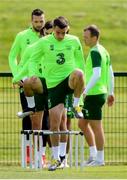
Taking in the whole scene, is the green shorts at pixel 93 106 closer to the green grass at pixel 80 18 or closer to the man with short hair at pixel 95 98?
the man with short hair at pixel 95 98

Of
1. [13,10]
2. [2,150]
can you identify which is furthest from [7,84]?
[13,10]

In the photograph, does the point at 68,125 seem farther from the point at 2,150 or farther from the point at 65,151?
the point at 2,150

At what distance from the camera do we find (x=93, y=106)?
19203 mm

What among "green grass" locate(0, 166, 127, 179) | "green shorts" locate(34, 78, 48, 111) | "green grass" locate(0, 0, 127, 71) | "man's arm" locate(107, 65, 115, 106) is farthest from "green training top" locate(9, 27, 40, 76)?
"green grass" locate(0, 0, 127, 71)

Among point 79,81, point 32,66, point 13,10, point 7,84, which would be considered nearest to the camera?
point 79,81

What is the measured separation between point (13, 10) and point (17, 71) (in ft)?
82.3

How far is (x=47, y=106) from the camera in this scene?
18.9 meters

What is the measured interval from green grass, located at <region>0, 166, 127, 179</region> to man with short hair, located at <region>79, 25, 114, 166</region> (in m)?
1.42

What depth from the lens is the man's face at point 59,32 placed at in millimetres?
17438

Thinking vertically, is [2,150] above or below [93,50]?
below

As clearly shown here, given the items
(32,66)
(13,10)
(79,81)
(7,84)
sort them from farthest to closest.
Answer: (13,10) → (7,84) → (32,66) → (79,81)

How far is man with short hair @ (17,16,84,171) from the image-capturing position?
17438 mm

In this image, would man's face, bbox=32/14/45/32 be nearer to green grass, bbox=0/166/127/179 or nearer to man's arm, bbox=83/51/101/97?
man's arm, bbox=83/51/101/97

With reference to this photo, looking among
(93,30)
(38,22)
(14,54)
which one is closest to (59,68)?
(93,30)
